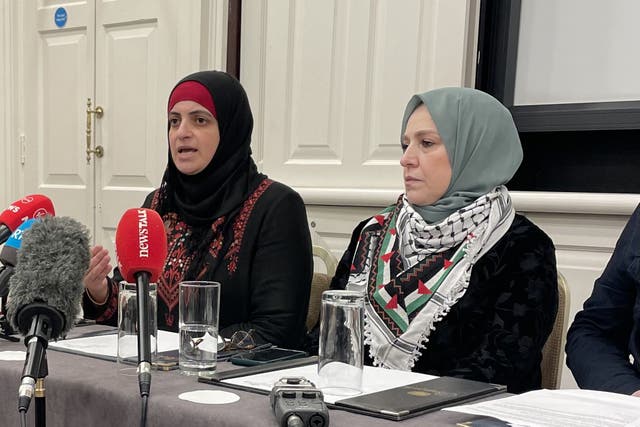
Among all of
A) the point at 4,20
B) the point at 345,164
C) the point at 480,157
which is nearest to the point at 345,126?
the point at 345,164

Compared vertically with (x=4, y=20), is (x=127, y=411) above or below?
below

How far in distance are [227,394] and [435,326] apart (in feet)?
2.23

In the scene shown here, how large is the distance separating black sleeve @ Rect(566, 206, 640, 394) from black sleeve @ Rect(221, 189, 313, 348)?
1.82 feet

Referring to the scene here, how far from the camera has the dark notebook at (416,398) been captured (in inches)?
30.5

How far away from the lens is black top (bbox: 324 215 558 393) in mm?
1327

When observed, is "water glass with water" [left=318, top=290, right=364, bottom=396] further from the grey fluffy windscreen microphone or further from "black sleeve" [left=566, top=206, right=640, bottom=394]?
"black sleeve" [left=566, top=206, right=640, bottom=394]

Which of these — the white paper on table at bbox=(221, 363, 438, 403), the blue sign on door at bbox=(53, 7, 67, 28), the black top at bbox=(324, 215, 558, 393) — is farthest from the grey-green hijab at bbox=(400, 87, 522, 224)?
the blue sign on door at bbox=(53, 7, 67, 28)

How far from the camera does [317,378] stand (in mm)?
922

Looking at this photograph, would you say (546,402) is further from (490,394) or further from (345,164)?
(345,164)

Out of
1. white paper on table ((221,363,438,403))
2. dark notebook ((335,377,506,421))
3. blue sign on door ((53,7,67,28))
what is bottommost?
white paper on table ((221,363,438,403))

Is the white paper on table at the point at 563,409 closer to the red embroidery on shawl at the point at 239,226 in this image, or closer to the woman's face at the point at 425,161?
the woman's face at the point at 425,161

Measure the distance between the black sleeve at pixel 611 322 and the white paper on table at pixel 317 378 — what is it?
1.49 feet

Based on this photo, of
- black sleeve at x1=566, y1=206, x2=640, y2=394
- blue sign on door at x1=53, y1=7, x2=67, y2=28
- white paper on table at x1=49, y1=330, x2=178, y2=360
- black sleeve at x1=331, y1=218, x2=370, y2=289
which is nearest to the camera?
white paper on table at x1=49, y1=330, x2=178, y2=360

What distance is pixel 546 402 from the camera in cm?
82
